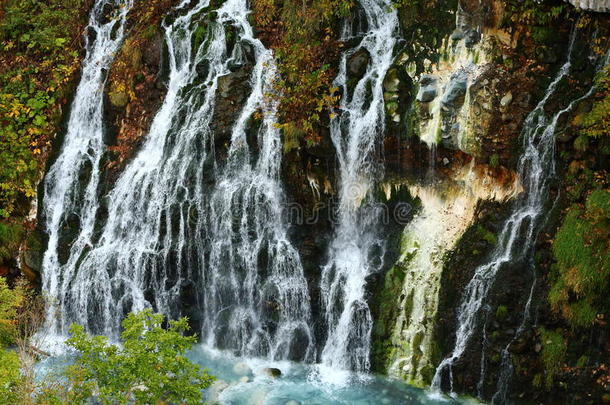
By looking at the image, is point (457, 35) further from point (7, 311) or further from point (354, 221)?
point (7, 311)

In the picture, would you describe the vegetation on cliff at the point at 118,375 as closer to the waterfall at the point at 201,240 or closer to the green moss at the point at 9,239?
the waterfall at the point at 201,240

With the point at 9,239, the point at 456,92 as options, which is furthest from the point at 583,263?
the point at 9,239

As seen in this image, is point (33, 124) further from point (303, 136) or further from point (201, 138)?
point (303, 136)

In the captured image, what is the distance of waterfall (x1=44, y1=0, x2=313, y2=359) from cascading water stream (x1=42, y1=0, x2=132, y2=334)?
8 cm

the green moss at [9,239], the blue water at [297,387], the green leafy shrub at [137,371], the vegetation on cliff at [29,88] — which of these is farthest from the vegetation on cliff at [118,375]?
the vegetation on cliff at [29,88]

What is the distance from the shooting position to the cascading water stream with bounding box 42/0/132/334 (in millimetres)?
15492

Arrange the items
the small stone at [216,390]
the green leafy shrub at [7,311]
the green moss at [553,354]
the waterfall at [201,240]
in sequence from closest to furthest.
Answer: the green moss at [553,354]
the green leafy shrub at [7,311]
the small stone at [216,390]
the waterfall at [201,240]

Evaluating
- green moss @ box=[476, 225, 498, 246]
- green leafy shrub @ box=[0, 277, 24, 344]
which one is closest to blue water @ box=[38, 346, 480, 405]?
green leafy shrub @ box=[0, 277, 24, 344]

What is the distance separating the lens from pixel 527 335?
1191 centimetres

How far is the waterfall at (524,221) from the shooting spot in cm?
1223

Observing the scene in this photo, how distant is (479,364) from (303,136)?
18.7 feet

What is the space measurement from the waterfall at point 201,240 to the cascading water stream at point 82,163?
0.08 metres

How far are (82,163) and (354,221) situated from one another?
670 cm

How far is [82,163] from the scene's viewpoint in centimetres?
1606
